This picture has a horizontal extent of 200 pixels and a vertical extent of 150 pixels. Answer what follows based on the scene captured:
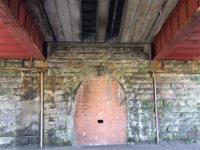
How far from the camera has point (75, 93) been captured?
24.5 ft

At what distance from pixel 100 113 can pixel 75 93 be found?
0.81m

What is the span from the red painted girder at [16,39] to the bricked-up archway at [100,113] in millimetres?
1519

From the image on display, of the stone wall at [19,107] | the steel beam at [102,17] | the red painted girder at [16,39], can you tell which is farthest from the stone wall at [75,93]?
the steel beam at [102,17]

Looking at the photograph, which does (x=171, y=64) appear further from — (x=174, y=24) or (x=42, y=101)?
(x=42, y=101)

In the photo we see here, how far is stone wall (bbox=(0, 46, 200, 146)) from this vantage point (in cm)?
725

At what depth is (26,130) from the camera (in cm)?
720

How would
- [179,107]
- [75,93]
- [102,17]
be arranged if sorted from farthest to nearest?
[179,107] < [75,93] < [102,17]

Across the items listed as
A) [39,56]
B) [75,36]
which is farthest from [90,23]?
[39,56]

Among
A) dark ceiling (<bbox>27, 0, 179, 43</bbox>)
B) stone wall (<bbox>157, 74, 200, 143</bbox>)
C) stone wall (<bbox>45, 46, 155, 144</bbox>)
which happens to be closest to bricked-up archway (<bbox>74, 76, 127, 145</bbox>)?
stone wall (<bbox>45, 46, 155, 144</bbox>)

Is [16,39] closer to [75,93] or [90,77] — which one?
[75,93]

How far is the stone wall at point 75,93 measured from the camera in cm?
725

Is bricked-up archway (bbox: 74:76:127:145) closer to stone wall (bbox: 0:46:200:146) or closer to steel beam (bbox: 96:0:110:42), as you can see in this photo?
stone wall (bbox: 0:46:200:146)

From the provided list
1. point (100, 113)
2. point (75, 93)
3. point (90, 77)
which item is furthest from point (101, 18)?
point (100, 113)

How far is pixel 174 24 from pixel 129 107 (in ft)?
9.04
